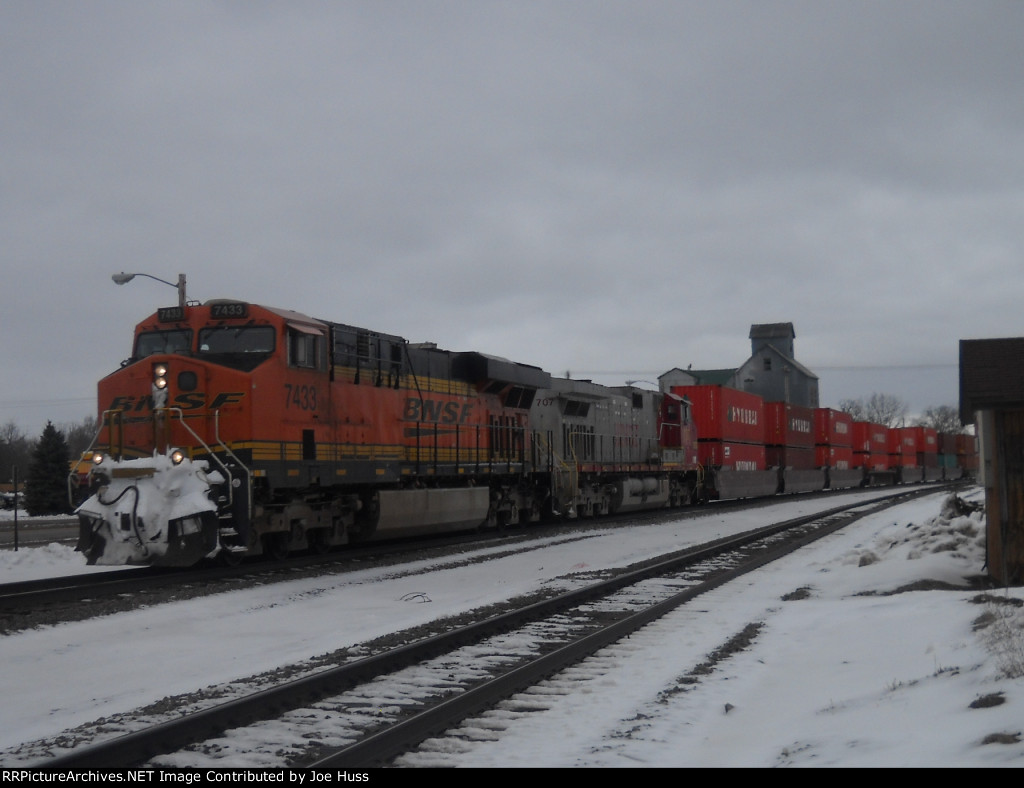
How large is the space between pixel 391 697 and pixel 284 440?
838 cm

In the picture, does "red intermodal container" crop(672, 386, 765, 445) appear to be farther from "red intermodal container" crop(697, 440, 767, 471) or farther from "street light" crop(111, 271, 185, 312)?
"street light" crop(111, 271, 185, 312)

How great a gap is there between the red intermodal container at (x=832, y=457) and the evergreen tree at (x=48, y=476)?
36.1 m

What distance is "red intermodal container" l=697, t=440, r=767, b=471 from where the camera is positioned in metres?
35.7

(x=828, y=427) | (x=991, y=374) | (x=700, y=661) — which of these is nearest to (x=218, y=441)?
(x=700, y=661)

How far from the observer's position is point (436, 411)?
62.6 ft

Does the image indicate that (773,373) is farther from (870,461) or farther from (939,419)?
(939,419)

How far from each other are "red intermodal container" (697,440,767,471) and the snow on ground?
21723 millimetres

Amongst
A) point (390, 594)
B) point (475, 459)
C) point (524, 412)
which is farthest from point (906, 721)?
point (524, 412)

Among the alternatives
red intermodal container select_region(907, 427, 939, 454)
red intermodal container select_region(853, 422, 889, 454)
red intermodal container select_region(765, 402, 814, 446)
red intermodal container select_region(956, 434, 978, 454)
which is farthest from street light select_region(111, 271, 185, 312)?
red intermodal container select_region(956, 434, 978, 454)

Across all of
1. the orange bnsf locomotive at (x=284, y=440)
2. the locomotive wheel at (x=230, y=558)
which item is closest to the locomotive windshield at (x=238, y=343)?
the orange bnsf locomotive at (x=284, y=440)

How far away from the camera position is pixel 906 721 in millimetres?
5184

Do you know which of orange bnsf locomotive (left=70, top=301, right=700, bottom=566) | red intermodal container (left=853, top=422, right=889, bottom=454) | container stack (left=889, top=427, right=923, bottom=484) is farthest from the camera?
container stack (left=889, top=427, right=923, bottom=484)

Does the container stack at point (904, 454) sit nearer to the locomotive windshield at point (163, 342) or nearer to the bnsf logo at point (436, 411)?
the bnsf logo at point (436, 411)

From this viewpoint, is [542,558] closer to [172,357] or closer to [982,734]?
[172,357]
